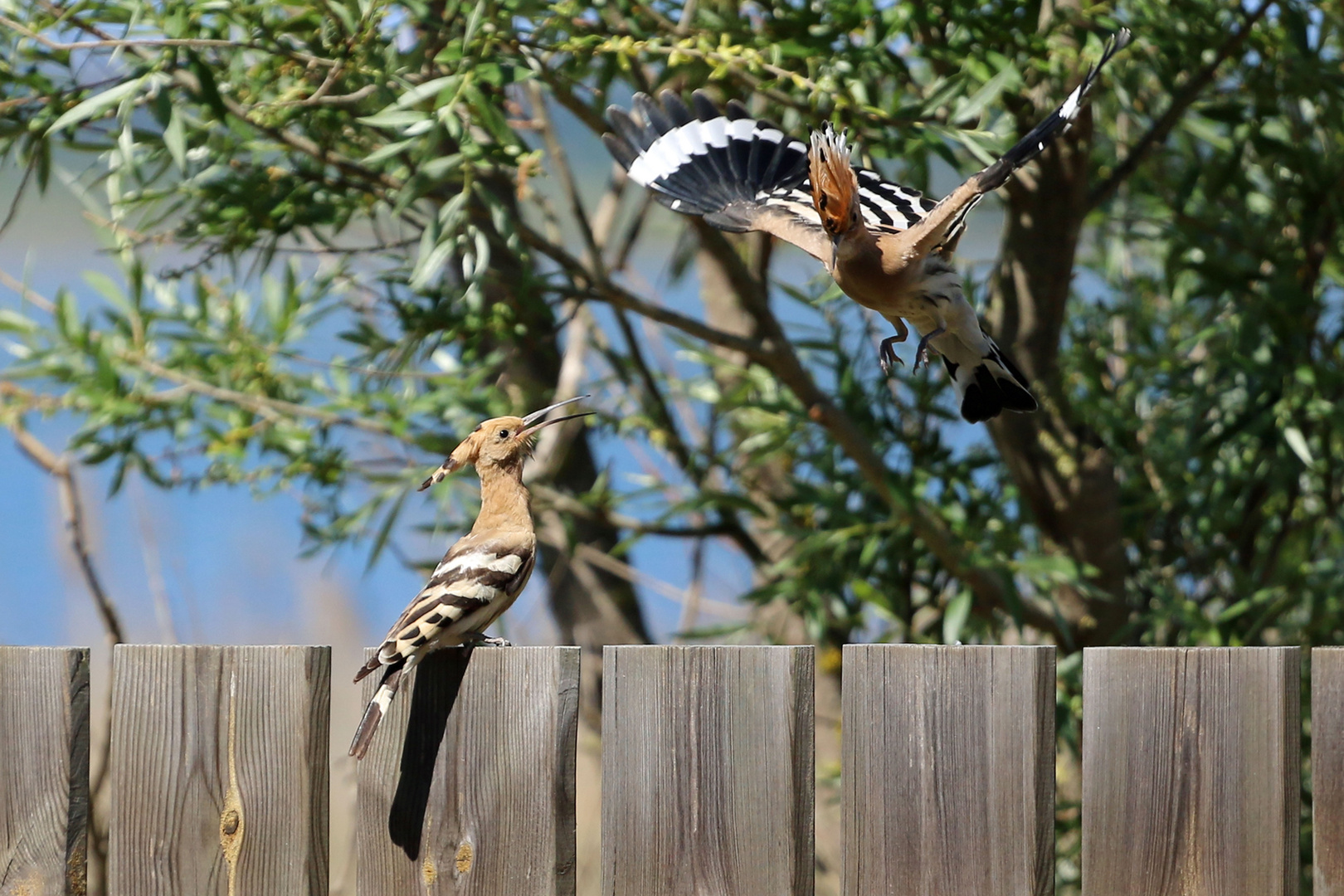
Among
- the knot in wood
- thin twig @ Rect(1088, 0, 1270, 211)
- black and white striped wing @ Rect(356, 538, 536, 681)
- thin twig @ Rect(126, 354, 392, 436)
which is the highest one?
thin twig @ Rect(1088, 0, 1270, 211)

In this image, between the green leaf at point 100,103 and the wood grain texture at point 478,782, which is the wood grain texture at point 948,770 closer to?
the wood grain texture at point 478,782

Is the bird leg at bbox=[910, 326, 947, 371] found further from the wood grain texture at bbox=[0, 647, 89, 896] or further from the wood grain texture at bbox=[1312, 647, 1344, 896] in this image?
the wood grain texture at bbox=[0, 647, 89, 896]

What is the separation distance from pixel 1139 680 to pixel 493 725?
2.23 ft

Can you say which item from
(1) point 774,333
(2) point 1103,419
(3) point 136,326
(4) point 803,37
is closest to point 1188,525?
(2) point 1103,419

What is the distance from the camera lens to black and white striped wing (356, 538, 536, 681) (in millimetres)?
1490

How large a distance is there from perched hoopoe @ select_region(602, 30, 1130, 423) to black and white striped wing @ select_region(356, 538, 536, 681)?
30.1 inches

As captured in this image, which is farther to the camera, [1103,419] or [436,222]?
[1103,419]

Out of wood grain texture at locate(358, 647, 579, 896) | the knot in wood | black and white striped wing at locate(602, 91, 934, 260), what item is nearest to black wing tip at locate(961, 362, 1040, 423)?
black and white striped wing at locate(602, 91, 934, 260)

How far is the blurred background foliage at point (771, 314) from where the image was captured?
102 inches

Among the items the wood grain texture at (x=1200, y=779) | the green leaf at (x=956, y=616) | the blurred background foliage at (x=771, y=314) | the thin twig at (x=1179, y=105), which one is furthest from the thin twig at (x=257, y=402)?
the wood grain texture at (x=1200, y=779)

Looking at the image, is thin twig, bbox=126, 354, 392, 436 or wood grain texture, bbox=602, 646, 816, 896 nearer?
wood grain texture, bbox=602, 646, 816, 896

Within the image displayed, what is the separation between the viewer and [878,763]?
1.41 meters

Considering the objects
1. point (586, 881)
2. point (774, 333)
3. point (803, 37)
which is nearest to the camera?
point (803, 37)

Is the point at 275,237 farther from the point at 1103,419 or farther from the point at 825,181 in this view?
the point at 1103,419
